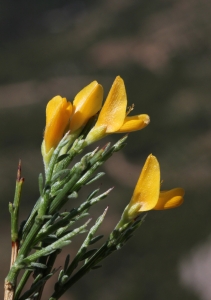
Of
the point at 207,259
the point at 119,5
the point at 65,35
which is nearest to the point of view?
the point at 207,259

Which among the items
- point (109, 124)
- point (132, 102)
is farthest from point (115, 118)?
point (132, 102)

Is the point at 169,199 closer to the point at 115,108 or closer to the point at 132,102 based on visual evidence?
the point at 115,108

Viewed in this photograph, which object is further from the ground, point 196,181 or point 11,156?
point 11,156

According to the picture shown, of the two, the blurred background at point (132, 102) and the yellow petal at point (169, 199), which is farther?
the blurred background at point (132, 102)

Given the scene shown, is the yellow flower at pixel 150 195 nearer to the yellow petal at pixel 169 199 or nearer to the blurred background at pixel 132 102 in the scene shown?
the yellow petal at pixel 169 199

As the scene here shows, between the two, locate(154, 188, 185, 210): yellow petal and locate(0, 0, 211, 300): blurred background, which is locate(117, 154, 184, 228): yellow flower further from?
locate(0, 0, 211, 300): blurred background

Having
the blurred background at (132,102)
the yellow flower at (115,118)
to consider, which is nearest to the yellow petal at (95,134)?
the yellow flower at (115,118)

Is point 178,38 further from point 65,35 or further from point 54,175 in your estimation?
point 54,175

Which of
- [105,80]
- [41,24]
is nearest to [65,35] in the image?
[41,24]
